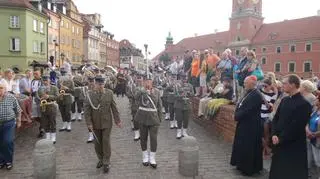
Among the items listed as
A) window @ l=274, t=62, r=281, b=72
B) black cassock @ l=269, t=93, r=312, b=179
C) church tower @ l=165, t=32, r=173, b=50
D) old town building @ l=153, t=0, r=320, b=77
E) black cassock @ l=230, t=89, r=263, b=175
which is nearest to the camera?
black cassock @ l=269, t=93, r=312, b=179

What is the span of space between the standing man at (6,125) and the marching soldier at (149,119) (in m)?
2.73

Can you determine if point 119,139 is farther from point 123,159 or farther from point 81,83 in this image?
point 81,83

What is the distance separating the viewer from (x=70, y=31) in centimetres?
6206

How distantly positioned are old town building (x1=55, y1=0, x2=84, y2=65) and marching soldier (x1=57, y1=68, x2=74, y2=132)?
46.2 metres

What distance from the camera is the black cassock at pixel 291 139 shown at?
5.56 m

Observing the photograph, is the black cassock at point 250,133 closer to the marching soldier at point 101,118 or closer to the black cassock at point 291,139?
the black cassock at point 291,139

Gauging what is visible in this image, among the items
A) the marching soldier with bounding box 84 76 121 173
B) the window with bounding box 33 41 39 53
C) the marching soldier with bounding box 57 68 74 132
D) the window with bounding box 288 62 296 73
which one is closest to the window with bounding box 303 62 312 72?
the window with bounding box 288 62 296 73

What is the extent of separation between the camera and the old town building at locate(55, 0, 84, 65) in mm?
57938

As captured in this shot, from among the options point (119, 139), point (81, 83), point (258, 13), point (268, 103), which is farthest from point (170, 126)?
point (258, 13)

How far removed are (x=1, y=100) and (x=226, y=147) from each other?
19.6ft

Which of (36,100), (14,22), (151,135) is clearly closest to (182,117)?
(151,135)

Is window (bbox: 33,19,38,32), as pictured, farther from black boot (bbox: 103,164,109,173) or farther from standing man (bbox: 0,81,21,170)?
black boot (bbox: 103,164,109,173)

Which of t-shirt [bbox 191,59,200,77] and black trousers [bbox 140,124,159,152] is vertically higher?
t-shirt [bbox 191,59,200,77]

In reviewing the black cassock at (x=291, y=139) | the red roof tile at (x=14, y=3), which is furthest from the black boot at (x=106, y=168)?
the red roof tile at (x=14, y=3)
